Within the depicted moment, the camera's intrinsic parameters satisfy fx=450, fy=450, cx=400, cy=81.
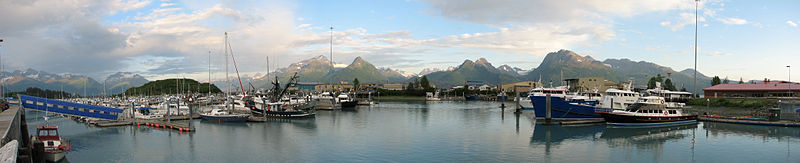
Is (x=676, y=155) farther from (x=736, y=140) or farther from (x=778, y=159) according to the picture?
(x=736, y=140)

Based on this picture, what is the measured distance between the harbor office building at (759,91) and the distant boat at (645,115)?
95.0 ft

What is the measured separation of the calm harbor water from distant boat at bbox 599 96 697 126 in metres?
0.99

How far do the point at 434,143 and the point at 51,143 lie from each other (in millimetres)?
24157

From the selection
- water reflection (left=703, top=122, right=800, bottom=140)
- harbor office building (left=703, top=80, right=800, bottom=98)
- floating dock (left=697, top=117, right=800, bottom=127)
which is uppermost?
harbor office building (left=703, top=80, right=800, bottom=98)

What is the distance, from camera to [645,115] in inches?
1679

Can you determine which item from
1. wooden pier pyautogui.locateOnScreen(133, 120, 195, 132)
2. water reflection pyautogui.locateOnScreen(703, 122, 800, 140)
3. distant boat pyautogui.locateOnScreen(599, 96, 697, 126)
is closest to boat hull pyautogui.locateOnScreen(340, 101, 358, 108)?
wooden pier pyautogui.locateOnScreen(133, 120, 195, 132)

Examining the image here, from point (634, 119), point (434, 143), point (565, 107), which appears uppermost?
point (565, 107)

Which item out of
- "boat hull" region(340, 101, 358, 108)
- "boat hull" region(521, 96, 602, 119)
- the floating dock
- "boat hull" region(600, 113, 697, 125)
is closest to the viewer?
the floating dock

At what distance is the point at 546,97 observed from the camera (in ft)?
157

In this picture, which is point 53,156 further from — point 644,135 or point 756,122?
point 756,122

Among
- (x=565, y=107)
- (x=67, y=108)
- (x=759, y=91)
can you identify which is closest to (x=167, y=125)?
(x=67, y=108)

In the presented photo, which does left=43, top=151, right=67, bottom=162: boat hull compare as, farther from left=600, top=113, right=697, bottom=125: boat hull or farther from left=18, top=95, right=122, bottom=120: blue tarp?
left=600, top=113, right=697, bottom=125: boat hull

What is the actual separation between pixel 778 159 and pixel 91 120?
58813 millimetres

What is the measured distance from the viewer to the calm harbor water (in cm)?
2794
